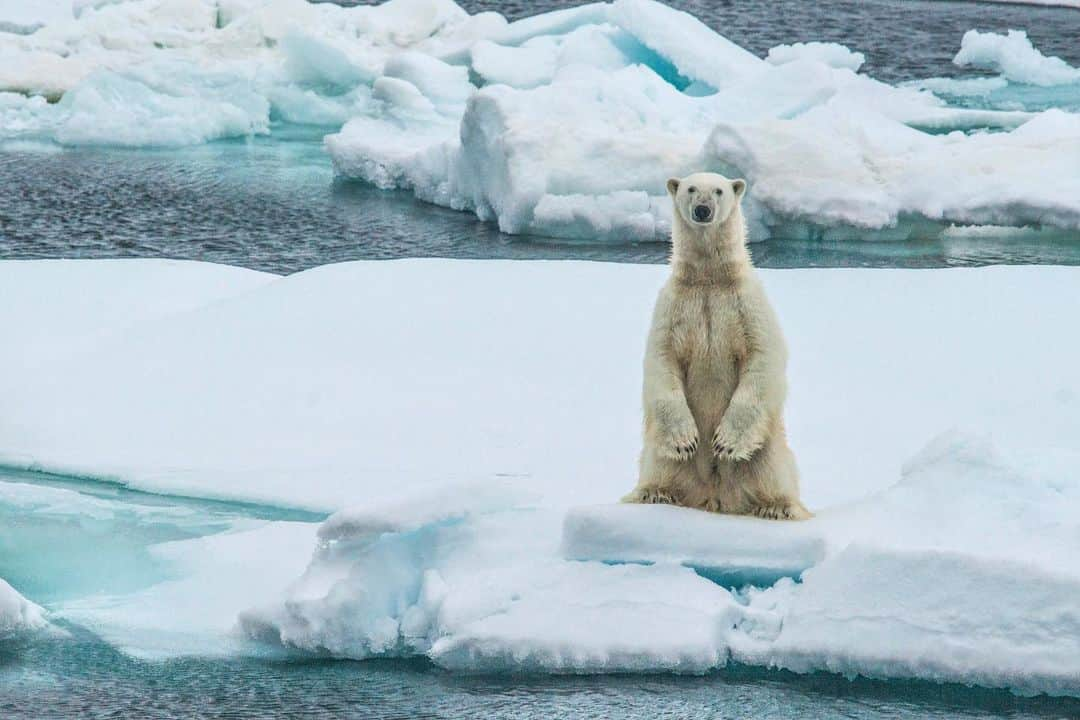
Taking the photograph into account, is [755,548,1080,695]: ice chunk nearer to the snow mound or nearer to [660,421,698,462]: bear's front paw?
[660,421,698,462]: bear's front paw

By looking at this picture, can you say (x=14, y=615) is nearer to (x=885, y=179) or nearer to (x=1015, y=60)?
(x=885, y=179)

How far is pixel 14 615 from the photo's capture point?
457cm

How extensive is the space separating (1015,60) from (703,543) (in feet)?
48.1

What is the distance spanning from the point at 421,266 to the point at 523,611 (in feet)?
13.8

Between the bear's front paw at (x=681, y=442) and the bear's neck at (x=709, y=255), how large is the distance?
0.41 m

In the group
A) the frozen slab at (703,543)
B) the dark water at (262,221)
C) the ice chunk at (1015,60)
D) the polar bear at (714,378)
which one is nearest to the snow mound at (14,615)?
the frozen slab at (703,543)

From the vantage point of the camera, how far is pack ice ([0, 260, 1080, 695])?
4297 millimetres

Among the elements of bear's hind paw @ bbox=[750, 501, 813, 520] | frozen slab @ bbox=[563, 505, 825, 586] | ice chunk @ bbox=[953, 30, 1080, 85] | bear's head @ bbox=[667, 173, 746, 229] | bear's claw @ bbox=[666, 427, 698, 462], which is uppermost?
ice chunk @ bbox=[953, 30, 1080, 85]

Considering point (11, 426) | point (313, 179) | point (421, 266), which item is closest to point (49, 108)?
point (313, 179)

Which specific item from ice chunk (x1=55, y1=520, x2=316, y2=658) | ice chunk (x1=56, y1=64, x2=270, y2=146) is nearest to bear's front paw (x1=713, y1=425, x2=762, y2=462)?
ice chunk (x1=55, y1=520, x2=316, y2=658)

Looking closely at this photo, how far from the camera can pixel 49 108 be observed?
51.3 feet

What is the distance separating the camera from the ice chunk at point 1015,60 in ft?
56.5

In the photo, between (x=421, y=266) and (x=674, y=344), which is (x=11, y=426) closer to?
(x=421, y=266)

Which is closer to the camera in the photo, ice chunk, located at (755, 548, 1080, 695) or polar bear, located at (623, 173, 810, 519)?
ice chunk, located at (755, 548, 1080, 695)
